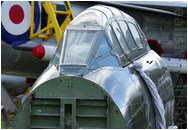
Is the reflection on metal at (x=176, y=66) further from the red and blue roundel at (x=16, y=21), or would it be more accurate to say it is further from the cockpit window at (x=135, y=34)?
the cockpit window at (x=135, y=34)

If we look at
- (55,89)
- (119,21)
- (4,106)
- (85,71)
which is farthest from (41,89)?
(4,106)

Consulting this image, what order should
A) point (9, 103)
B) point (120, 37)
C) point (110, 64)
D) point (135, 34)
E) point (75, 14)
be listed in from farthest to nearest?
point (75, 14) < point (9, 103) < point (135, 34) < point (120, 37) < point (110, 64)

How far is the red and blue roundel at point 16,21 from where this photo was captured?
11.2m

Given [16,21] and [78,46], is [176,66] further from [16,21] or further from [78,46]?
[78,46]

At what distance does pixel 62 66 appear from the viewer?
4.75 metres

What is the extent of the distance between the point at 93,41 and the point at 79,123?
1094mm

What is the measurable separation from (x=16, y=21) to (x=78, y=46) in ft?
22.2

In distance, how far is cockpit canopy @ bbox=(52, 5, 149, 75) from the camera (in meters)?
4.91

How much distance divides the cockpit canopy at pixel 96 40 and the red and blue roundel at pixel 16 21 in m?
5.92

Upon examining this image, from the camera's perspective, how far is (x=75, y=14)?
12.7m

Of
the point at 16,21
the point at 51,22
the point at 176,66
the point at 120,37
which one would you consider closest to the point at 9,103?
the point at 16,21

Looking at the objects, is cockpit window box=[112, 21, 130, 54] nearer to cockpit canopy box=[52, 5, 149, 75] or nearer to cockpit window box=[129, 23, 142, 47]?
cockpit canopy box=[52, 5, 149, 75]

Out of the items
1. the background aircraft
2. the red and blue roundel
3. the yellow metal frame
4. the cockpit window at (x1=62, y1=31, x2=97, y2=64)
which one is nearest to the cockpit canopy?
the cockpit window at (x1=62, y1=31, x2=97, y2=64)

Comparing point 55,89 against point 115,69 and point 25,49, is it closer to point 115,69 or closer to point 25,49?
point 115,69
